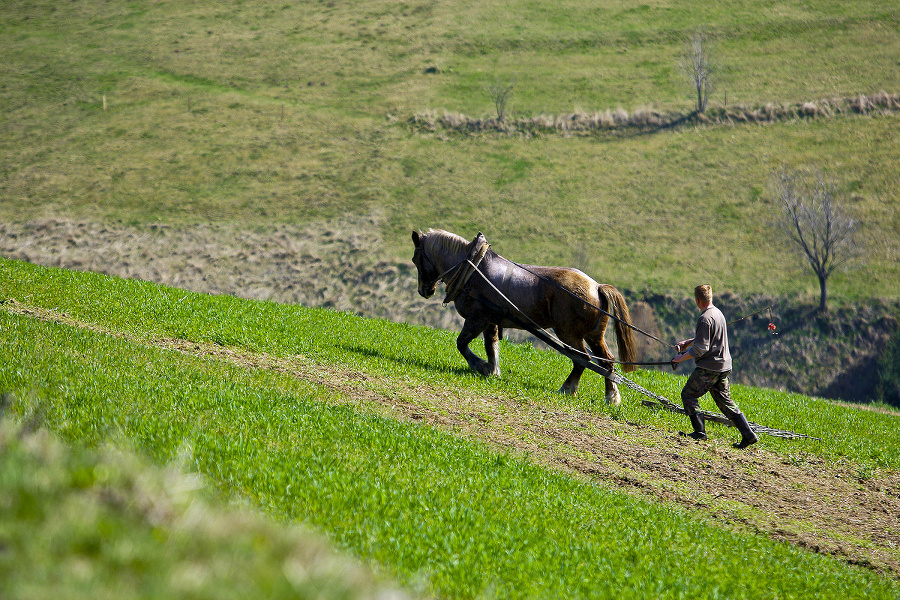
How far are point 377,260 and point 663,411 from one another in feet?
117

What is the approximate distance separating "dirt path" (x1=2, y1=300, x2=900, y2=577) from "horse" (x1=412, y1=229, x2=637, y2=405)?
181 cm

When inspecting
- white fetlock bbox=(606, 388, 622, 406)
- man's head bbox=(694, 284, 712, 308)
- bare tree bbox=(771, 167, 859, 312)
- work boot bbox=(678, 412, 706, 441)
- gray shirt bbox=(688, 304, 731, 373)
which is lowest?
bare tree bbox=(771, 167, 859, 312)

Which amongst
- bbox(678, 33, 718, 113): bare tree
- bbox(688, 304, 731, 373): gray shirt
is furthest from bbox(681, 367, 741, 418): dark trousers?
bbox(678, 33, 718, 113): bare tree

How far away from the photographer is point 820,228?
44844 mm

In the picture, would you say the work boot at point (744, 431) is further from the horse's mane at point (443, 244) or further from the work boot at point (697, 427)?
the horse's mane at point (443, 244)

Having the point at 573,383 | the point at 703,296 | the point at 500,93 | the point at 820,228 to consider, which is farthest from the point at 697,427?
the point at 500,93

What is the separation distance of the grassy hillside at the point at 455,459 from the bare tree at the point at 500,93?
5359 cm

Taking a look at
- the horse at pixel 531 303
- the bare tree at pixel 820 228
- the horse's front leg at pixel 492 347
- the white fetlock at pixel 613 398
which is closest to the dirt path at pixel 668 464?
the white fetlock at pixel 613 398

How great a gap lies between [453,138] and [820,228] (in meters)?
31.4

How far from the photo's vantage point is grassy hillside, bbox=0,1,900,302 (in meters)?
50.4

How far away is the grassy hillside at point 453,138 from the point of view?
50375 millimetres

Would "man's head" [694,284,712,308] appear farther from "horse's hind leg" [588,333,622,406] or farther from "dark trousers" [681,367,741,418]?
"horse's hind leg" [588,333,622,406]

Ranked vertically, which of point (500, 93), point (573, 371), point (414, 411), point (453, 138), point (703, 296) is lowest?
point (453, 138)

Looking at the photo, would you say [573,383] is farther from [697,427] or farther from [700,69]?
[700,69]
